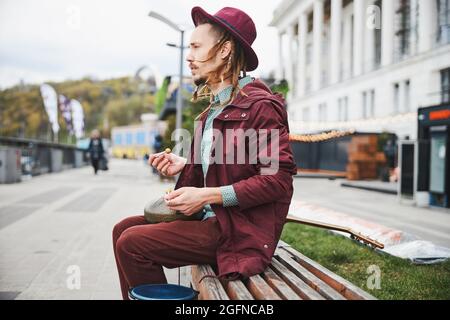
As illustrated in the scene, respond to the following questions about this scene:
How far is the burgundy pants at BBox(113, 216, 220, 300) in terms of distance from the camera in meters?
2.00

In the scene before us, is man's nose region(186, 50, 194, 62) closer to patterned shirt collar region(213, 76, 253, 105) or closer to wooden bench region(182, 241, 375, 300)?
patterned shirt collar region(213, 76, 253, 105)

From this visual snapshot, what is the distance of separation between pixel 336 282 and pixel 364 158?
68.5ft

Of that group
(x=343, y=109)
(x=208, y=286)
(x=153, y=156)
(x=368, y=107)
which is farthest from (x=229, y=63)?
(x=368, y=107)

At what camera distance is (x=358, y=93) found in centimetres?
1945

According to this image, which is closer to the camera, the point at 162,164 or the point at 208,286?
the point at 208,286

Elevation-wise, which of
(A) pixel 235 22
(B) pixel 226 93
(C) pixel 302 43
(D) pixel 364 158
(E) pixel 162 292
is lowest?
(E) pixel 162 292

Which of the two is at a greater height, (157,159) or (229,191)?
(157,159)

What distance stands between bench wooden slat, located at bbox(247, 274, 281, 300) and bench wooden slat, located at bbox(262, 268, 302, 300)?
0.09 feet

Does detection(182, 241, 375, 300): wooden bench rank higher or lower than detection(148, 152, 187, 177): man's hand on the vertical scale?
lower

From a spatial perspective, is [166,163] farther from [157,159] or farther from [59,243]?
[59,243]

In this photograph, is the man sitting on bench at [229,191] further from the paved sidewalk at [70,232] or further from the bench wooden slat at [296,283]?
the paved sidewalk at [70,232]

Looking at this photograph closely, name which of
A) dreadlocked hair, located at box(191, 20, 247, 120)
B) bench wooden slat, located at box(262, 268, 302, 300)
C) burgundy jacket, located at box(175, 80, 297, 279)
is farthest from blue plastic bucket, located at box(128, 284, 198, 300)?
dreadlocked hair, located at box(191, 20, 247, 120)

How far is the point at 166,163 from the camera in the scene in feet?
7.80
